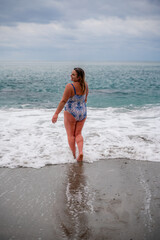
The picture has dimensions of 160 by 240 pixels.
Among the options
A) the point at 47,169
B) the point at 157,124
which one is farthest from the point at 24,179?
the point at 157,124

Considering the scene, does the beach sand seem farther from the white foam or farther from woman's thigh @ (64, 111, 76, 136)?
woman's thigh @ (64, 111, 76, 136)

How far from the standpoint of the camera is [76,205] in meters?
2.62

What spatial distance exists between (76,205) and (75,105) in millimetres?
1919

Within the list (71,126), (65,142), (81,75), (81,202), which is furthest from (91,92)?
(81,202)

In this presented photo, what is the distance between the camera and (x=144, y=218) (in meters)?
2.37

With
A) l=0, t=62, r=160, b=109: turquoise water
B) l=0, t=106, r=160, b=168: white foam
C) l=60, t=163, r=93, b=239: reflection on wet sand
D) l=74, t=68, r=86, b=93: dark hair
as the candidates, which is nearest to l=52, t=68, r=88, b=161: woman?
l=74, t=68, r=86, b=93: dark hair

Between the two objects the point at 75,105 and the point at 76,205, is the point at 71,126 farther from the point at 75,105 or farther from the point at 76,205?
the point at 76,205

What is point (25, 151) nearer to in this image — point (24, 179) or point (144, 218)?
point (24, 179)

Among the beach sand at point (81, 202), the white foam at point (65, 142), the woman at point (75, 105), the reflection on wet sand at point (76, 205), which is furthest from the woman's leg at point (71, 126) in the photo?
the reflection on wet sand at point (76, 205)

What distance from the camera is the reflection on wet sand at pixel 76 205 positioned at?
219 cm

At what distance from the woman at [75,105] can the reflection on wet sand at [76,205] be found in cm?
60

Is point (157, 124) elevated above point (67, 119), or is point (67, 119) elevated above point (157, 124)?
point (67, 119)

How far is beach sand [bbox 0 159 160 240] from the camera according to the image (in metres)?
2.19

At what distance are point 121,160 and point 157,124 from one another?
135 inches
